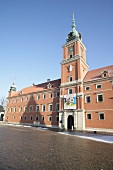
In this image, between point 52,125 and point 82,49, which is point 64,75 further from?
point 52,125

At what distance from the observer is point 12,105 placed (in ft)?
170

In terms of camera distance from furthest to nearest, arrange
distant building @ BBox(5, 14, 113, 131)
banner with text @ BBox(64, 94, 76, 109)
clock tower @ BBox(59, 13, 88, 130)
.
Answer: banner with text @ BBox(64, 94, 76, 109), clock tower @ BBox(59, 13, 88, 130), distant building @ BBox(5, 14, 113, 131)

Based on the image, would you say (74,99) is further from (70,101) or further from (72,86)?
(72,86)

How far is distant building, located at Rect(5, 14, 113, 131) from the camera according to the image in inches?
1067

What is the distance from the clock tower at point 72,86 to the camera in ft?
96.7

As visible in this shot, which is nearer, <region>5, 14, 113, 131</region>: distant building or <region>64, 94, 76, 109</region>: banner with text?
<region>5, 14, 113, 131</region>: distant building

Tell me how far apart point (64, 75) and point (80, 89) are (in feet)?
23.9

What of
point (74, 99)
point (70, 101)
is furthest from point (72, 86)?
point (70, 101)

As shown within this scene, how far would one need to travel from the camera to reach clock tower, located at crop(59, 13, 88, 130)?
2947 centimetres

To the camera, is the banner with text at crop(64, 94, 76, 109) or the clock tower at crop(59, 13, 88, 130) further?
the banner with text at crop(64, 94, 76, 109)

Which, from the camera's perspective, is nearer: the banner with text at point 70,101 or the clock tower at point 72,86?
the clock tower at point 72,86

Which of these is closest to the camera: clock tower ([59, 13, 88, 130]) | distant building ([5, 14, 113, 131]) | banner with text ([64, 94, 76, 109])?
distant building ([5, 14, 113, 131])

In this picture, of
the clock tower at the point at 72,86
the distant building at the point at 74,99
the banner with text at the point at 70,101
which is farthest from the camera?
the banner with text at the point at 70,101

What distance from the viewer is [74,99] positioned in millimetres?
30531
